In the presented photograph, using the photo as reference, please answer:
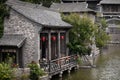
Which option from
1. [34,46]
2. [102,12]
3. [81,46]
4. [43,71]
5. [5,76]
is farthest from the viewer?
[102,12]

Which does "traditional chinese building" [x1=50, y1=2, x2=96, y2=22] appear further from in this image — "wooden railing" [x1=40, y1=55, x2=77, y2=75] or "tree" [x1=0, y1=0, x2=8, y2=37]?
"tree" [x1=0, y1=0, x2=8, y2=37]

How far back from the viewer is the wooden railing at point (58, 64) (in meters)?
27.3

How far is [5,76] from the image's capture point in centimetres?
2227

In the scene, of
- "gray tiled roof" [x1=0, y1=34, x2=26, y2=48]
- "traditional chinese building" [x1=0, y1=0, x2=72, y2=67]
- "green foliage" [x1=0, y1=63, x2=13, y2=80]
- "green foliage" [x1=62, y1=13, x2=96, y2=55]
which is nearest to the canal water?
"green foliage" [x1=62, y1=13, x2=96, y2=55]

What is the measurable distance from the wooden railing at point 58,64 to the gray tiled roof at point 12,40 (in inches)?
92.4

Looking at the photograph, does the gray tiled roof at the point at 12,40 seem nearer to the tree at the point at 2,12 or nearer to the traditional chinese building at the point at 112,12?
the tree at the point at 2,12

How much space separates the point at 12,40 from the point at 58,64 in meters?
4.40

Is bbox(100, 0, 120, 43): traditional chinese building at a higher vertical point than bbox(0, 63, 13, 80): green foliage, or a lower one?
higher

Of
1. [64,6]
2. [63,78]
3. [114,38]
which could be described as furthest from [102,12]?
[63,78]

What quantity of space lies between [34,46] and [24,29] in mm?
1558

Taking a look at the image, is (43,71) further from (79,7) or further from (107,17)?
(107,17)

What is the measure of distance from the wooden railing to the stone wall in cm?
106

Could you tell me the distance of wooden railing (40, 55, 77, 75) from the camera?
27266mm

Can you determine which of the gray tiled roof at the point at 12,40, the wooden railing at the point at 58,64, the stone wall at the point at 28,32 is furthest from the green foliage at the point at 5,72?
the stone wall at the point at 28,32
